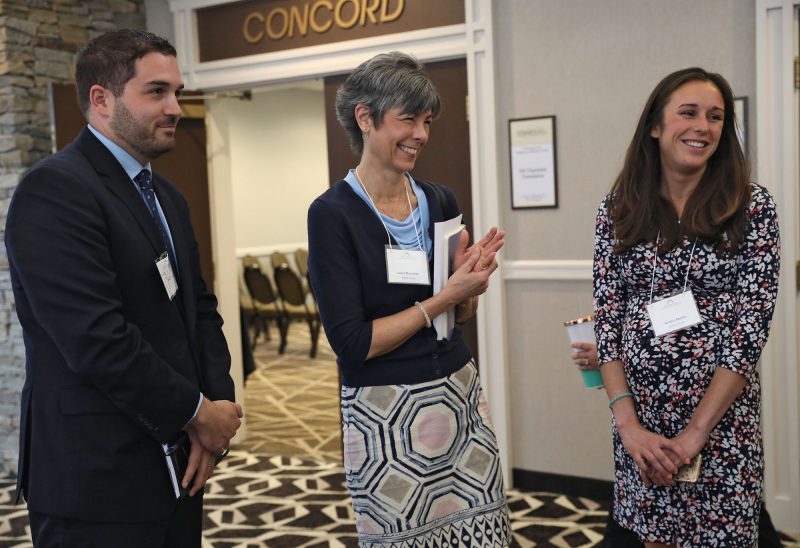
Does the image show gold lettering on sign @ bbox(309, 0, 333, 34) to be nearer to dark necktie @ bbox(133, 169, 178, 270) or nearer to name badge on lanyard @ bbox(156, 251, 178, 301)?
dark necktie @ bbox(133, 169, 178, 270)

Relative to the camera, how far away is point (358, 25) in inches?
178

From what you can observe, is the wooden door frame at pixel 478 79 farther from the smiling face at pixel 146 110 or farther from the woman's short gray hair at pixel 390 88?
the smiling face at pixel 146 110

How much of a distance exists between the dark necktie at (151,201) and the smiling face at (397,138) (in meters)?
0.53

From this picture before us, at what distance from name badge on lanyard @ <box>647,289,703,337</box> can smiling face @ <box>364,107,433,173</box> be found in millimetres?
690

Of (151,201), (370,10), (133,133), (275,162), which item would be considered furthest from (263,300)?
(133,133)

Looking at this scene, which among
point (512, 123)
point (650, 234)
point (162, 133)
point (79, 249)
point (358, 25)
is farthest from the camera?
point (358, 25)

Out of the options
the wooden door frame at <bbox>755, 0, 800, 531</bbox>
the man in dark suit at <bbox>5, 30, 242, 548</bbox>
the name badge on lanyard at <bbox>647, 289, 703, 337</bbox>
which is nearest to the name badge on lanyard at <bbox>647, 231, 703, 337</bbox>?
the name badge on lanyard at <bbox>647, 289, 703, 337</bbox>

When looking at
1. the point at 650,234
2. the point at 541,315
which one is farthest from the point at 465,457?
the point at 541,315

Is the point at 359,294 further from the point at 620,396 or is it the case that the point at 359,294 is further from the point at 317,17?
the point at 317,17

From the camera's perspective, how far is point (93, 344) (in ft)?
5.38

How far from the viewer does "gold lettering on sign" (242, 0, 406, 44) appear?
443 centimetres

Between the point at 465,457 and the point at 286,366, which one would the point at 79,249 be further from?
the point at 286,366

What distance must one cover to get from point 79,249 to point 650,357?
132 cm

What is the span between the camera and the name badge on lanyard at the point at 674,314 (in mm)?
1962
